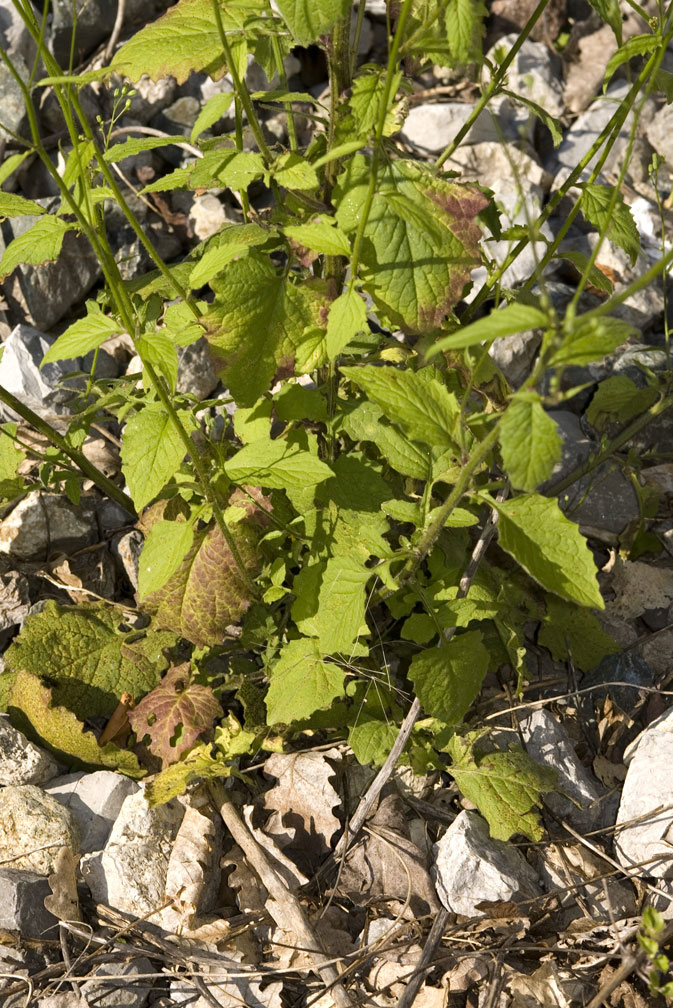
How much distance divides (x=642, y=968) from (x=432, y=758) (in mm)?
698

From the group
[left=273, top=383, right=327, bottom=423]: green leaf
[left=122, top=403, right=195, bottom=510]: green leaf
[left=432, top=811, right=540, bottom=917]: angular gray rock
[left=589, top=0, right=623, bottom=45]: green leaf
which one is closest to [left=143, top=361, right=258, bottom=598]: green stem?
[left=122, top=403, right=195, bottom=510]: green leaf

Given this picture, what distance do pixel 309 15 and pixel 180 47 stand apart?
448 millimetres

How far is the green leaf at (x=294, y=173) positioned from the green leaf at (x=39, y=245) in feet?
1.52

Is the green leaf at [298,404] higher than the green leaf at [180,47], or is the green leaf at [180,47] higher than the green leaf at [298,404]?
the green leaf at [180,47]

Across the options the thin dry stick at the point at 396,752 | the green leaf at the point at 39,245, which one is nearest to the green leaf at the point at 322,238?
the green leaf at the point at 39,245

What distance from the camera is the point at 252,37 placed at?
183 centimetres

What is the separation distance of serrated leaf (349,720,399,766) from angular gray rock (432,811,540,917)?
0.95 ft

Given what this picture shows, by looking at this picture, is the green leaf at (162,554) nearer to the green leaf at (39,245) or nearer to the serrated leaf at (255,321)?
the serrated leaf at (255,321)

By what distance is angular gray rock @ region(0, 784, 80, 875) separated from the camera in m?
2.20

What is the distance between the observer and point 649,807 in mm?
2297

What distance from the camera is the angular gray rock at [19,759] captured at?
7.76ft

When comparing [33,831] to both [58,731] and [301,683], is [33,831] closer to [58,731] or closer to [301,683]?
[58,731]

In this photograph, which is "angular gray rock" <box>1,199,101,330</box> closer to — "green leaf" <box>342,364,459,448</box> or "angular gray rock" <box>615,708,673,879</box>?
"green leaf" <box>342,364,459,448</box>

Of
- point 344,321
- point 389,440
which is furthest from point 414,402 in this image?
point 389,440
